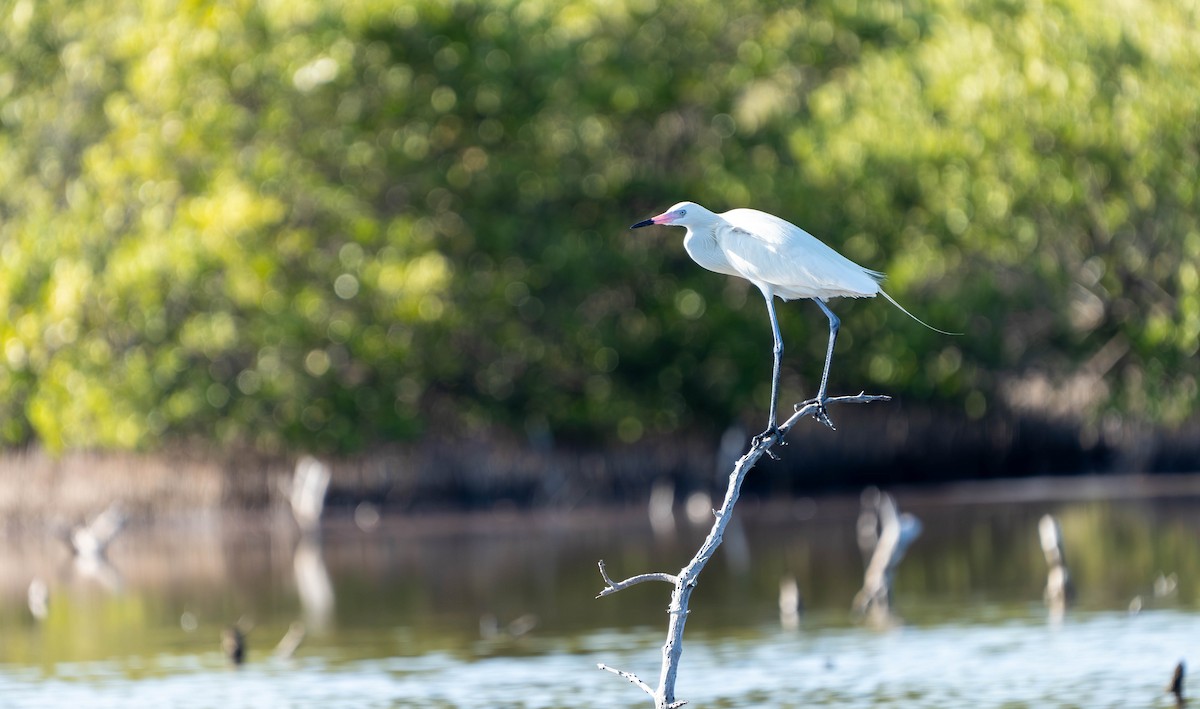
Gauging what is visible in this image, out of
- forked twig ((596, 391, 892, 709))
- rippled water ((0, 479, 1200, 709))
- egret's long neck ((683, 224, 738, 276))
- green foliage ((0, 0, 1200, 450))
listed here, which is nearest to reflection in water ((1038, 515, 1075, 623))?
rippled water ((0, 479, 1200, 709))

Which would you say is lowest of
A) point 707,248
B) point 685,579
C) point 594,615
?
point 594,615

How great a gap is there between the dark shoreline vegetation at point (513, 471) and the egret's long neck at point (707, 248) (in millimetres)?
19632

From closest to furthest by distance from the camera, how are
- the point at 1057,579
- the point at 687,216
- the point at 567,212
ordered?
the point at 687,216 → the point at 1057,579 → the point at 567,212

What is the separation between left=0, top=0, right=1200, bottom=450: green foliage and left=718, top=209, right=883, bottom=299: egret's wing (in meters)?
17.9

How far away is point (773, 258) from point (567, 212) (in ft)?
69.9

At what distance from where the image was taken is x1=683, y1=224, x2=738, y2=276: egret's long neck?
980cm

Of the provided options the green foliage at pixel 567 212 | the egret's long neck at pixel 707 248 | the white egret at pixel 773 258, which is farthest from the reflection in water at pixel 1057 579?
the green foliage at pixel 567 212

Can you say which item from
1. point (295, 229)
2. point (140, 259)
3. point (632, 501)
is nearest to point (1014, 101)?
point (632, 501)

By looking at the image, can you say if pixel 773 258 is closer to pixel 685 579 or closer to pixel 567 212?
pixel 685 579

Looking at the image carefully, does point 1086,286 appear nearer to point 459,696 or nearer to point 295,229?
point 295,229

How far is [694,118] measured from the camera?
3164cm

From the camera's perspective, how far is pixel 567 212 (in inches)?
1211

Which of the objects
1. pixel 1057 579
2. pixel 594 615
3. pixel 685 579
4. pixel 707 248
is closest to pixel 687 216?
pixel 707 248

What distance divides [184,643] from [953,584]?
22.5 feet
